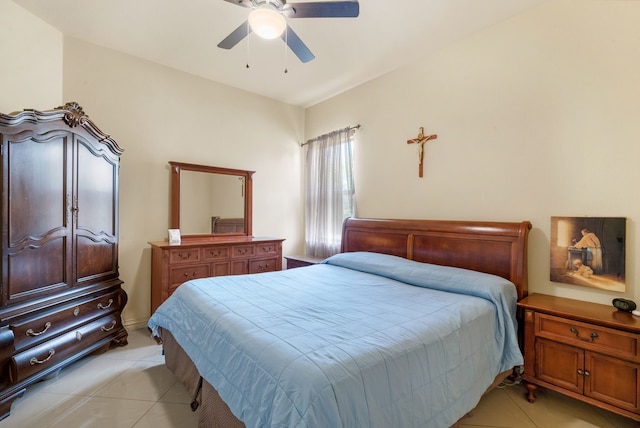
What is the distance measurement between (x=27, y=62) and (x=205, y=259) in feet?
7.83

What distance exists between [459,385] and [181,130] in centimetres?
377

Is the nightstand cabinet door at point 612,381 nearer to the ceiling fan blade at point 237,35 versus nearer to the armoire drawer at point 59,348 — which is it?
the ceiling fan blade at point 237,35

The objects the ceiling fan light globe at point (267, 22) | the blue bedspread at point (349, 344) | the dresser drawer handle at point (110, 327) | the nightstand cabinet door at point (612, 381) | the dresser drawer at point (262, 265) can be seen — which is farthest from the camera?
the dresser drawer at point (262, 265)

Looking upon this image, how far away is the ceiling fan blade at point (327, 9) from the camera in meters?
1.85

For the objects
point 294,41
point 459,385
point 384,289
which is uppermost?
point 294,41

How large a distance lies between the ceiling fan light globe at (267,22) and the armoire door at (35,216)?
5.91 ft

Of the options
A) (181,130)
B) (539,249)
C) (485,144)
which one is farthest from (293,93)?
(539,249)

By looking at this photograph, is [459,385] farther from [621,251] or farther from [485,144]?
[485,144]

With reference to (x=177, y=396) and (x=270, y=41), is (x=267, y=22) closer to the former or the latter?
(x=270, y=41)

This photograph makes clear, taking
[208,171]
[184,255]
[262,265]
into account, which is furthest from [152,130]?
[262,265]

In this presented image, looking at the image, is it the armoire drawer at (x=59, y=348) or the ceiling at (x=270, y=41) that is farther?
the ceiling at (x=270, y=41)

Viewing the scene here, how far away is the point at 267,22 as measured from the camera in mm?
1867

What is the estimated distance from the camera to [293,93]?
14.0ft

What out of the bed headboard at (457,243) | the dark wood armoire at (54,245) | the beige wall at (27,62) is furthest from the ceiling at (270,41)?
the bed headboard at (457,243)
